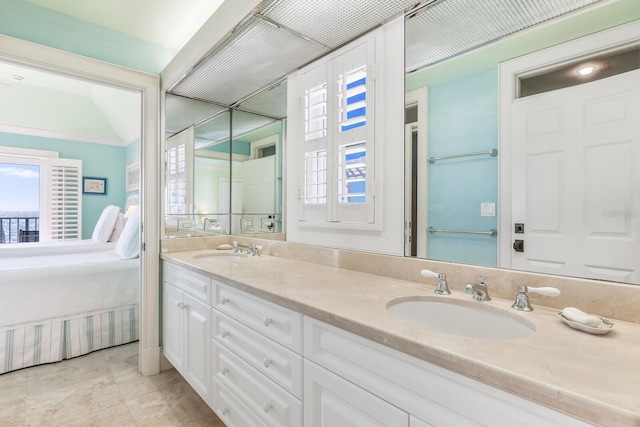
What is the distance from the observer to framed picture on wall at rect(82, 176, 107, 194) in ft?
16.9

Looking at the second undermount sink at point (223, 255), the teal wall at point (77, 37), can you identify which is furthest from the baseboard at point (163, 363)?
the teal wall at point (77, 37)

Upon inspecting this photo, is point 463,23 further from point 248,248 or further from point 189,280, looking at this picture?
point 189,280

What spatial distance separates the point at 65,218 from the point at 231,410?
5.08 metres

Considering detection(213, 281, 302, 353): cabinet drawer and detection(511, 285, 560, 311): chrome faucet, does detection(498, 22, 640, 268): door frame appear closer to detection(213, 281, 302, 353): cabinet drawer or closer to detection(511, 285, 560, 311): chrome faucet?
detection(511, 285, 560, 311): chrome faucet

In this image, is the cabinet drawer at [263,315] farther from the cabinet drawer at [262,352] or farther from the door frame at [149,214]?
the door frame at [149,214]

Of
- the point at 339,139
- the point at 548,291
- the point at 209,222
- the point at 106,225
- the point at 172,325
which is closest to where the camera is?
the point at 548,291

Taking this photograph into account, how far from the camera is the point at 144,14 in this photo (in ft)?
6.78

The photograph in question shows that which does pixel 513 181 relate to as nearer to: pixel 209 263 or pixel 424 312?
pixel 424 312

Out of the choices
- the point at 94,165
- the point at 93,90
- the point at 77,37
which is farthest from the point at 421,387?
the point at 94,165

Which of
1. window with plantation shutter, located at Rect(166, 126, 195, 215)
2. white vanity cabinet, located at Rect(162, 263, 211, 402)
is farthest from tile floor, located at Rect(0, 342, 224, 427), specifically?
window with plantation shutter, located at Rect(166, 126, 195, 215)

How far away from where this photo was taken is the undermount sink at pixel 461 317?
37.7 inches

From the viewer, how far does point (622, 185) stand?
93 centimetres

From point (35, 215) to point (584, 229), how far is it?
6.70m

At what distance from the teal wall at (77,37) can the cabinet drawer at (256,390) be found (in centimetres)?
201
